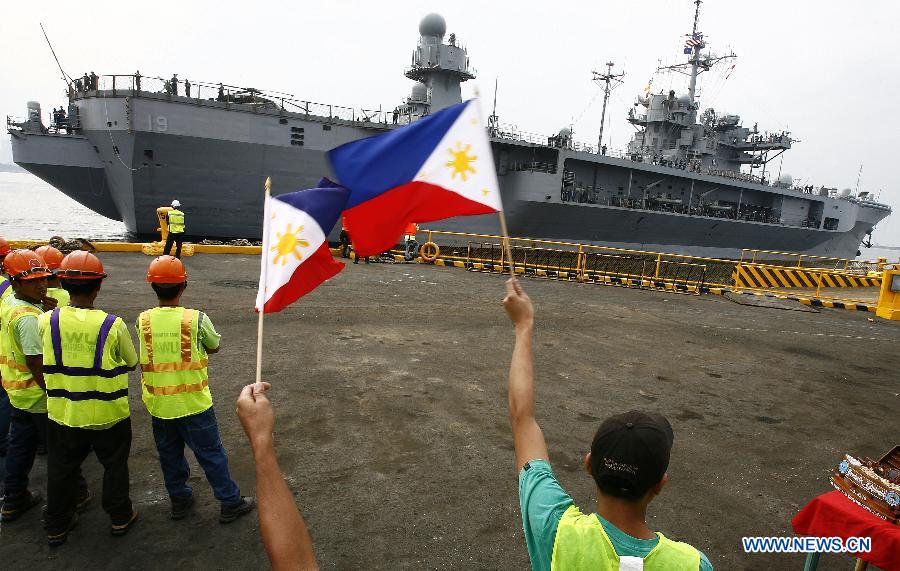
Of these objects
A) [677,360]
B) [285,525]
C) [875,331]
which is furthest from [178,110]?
[875,331]

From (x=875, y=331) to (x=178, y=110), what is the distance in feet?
76.6

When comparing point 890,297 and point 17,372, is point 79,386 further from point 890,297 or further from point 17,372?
→ point 890,297

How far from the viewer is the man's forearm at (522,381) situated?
1711 mm

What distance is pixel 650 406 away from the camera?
5867mm

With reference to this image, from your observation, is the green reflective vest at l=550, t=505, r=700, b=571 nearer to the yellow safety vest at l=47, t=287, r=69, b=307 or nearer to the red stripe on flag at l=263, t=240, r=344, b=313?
the red stripe on flag at l=263, t=240, r=344, b=313

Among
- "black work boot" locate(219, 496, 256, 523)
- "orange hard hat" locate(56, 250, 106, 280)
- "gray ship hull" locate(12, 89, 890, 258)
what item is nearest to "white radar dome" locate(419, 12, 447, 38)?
"gray ship hull" locate(12, 89, 890, 258)

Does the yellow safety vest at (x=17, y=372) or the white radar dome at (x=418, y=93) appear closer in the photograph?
the yellow safety vest at (x=17, y=372)

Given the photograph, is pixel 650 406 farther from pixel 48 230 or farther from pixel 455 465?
pixel 48 230

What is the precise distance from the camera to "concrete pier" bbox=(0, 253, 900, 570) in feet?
10.6

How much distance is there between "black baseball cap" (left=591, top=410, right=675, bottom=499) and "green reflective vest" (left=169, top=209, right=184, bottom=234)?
1338 centimetres

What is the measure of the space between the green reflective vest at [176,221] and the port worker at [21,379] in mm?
9852

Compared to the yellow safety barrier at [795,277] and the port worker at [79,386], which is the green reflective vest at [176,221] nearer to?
the port worker at [79,386]

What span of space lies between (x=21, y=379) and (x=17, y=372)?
0.19 ft

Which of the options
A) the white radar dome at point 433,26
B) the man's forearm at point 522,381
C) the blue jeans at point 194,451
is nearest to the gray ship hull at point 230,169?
the white radar dome at point 433,26
